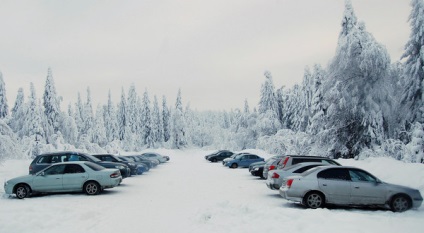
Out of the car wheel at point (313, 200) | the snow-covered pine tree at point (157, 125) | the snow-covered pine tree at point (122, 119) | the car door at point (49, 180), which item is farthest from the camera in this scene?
the snow-covered pine tree at point (157, 125)

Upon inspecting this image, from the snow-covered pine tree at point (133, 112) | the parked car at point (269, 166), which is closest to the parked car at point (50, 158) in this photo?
the parked car at point (269, 166)

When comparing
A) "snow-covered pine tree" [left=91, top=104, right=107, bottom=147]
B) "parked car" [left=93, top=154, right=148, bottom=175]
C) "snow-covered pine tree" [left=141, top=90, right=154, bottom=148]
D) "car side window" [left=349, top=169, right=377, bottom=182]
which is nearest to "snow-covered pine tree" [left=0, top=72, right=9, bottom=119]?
"snow-covered pine tree" [left=91, top=104, right=107, bottom=147]

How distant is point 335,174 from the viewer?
1200 centimetres

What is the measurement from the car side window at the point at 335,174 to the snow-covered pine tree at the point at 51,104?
46891mm

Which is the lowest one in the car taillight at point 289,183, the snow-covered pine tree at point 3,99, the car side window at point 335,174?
the car taillight at point 289,183

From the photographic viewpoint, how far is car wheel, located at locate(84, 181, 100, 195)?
15.0 metres

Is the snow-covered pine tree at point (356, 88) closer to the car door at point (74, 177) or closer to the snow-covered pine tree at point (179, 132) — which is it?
the car door at point (74, 177)

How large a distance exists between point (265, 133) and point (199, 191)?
47.5 meters

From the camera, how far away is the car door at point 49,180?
1467 centimetres

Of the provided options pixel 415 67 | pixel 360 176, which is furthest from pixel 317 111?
pixel 360 176

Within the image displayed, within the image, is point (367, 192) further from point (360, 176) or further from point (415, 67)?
point (415, 67)

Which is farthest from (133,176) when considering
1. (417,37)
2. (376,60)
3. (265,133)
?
(265,133)

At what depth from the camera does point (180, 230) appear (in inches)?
350

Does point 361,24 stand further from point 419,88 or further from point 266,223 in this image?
point 266,223
